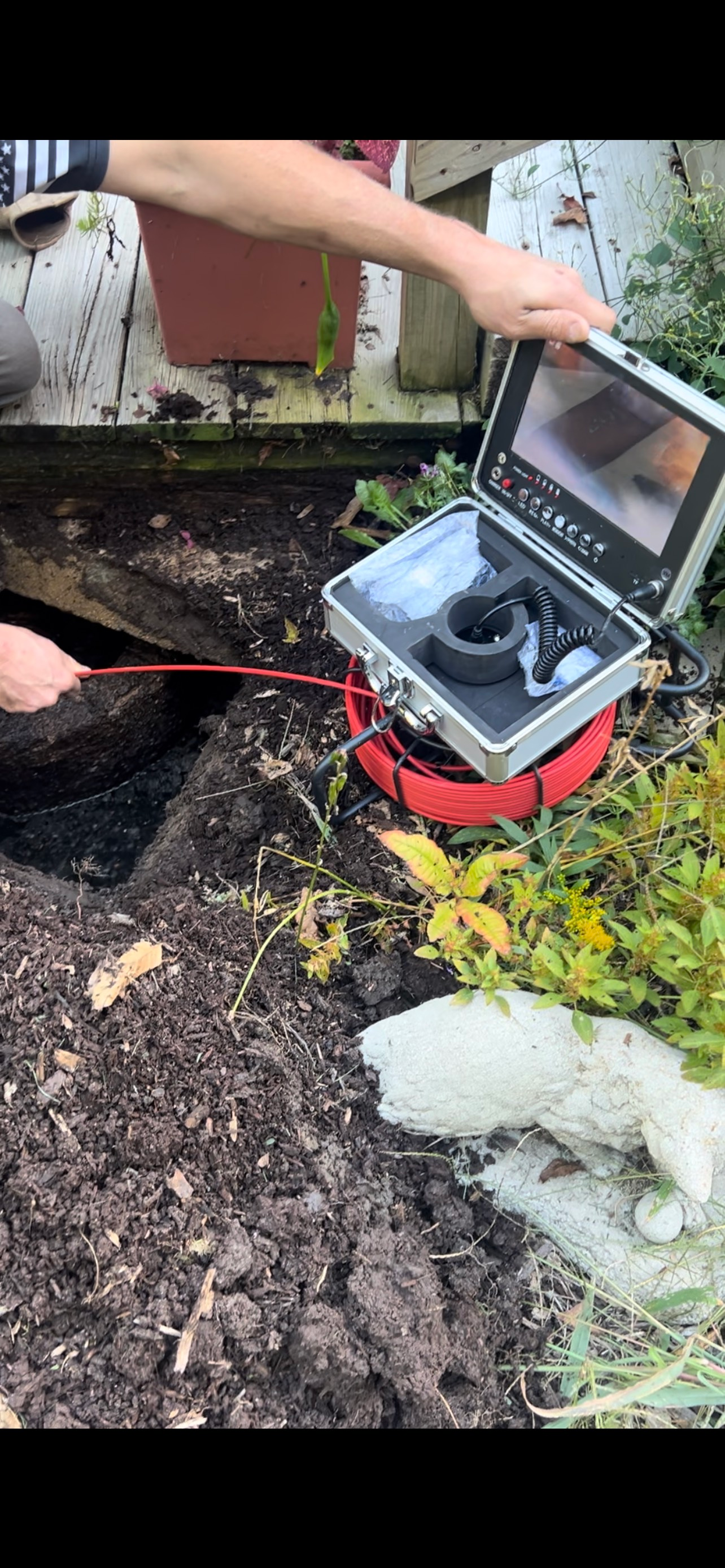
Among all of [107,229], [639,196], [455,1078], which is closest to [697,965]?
[455,1078]

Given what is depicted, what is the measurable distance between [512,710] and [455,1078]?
644 mm

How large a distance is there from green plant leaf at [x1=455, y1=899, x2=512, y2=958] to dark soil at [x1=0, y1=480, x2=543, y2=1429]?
8.9 inches

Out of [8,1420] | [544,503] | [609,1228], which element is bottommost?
[8,1420]

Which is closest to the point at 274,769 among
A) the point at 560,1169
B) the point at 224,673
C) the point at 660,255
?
the point at 224,673

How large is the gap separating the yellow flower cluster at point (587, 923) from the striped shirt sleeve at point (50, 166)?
150 centimetres

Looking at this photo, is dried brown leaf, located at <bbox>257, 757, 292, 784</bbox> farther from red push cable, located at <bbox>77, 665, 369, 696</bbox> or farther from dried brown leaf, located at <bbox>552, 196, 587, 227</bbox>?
dried brown leaf, located at <bbox>552, 196, 587, 227</bbox>

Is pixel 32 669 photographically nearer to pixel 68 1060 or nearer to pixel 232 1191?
pixel 68 1060

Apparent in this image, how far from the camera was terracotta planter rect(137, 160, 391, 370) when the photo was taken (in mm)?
1954

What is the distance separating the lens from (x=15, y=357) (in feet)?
7.07

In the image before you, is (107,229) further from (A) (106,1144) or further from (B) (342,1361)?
(B) (342,1361)

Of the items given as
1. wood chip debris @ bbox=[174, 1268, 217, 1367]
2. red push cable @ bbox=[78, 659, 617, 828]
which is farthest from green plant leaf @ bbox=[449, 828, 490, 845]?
wood chip debris @ bbox=[174, 1268, 217, 1367]

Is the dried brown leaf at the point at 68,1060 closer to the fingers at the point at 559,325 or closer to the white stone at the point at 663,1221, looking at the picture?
the white stone at the point at 663,1221

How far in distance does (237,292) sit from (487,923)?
146 cm

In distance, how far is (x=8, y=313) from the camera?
7.18ft
